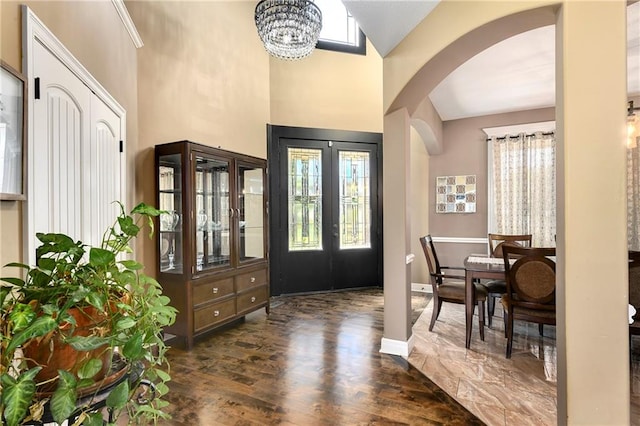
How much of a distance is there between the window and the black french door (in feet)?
4.56

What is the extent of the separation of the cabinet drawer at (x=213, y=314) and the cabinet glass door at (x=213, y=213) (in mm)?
414

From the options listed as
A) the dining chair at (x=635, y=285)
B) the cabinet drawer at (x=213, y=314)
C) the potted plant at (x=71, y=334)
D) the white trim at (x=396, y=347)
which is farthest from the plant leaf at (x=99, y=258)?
the dining chair at (x=635, y=285)

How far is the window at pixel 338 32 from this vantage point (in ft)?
18.2

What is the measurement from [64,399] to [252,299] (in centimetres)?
330

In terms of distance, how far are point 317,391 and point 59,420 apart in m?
1.94

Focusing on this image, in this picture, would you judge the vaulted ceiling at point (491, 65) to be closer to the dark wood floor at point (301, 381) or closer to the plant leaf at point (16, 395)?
the plant leaf at point (16, 395)

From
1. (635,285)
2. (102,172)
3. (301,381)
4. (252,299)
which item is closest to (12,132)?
(102,172)

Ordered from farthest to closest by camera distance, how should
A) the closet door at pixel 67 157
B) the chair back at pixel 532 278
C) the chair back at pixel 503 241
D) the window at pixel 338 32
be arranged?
the window at pixel 338 32 < the chair back at pixel 503 241 < the chair back at pixel 532 278 < the closet door at pixel 67 157

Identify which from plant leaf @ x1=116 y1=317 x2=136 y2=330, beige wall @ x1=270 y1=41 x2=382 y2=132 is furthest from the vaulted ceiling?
plant leaf @ x1=116 y1=317 x2=136 y2=330

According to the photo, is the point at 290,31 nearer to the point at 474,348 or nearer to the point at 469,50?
the point at 469,50

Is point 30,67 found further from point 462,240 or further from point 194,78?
point 462,240

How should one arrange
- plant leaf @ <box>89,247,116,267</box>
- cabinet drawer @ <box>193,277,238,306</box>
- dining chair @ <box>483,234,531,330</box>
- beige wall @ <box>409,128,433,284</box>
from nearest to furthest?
plant leaf @ <box>89,247,116,267</box> → cabinet drawer @ <box>193,277,238,306</box> → dining chair @ <box>483,234,531,330</box> → beige wall @ <box>409,128,433,284</box>

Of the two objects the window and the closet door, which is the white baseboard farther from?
the closet door

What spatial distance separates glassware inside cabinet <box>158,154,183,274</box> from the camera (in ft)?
11.1
